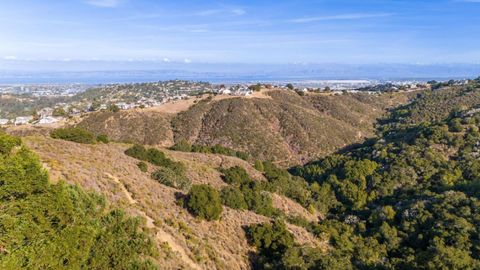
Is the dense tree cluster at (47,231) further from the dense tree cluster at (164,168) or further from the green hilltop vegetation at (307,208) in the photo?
the dense tree cluster at (164,168)

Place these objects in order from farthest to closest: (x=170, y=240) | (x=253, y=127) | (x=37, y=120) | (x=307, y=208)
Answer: (x=37, y=120) < (x=253, y=127) < (x=307, y=208) < (x=170, y=240)

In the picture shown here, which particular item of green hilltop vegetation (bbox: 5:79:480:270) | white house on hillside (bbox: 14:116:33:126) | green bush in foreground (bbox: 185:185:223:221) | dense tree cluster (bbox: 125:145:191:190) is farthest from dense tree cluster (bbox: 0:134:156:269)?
white house on hillside (bbox: 14:116:33:126)

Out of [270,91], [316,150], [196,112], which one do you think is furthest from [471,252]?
[270,91]

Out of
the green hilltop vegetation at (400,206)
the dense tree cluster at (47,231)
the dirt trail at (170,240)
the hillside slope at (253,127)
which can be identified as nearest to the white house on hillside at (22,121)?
the hillside slope at (253,127)

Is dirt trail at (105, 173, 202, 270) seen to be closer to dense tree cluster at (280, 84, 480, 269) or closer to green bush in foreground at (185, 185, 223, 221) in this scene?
green bush in foreground at (185, 185, 223, 221)

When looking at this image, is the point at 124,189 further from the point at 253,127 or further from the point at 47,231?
the point at 253,127

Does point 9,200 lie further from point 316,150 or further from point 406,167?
point 316,150

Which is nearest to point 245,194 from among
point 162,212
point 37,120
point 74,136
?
point 162,212
